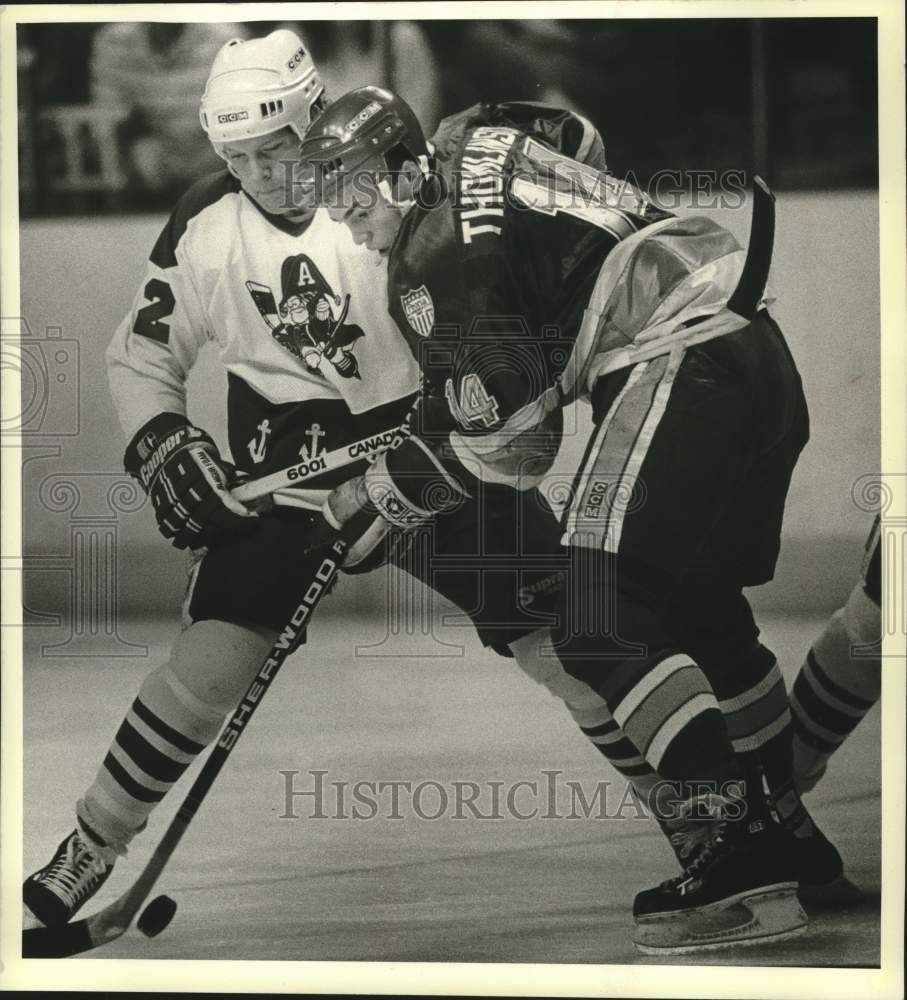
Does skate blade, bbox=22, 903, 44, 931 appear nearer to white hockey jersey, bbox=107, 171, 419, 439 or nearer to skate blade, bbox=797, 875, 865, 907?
white hockey jersey, bbox=107, 171, 419, 439

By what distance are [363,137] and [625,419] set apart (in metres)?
0.74

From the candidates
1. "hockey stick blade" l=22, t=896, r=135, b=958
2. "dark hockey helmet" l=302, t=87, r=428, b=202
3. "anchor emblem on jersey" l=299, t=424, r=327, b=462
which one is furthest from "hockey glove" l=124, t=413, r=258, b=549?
"hockey stick blade" l=22, t=896, r=135, b=958

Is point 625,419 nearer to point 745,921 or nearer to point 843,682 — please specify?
point 843,682

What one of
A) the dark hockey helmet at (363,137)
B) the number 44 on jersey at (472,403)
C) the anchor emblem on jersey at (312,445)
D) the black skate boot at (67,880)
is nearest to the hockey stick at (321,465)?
the anchor emblem on jersey at (312,445)

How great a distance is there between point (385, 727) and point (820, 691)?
2.80ft

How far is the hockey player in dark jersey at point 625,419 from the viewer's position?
252 cm

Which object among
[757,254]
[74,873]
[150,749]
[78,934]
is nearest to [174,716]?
[150,749]

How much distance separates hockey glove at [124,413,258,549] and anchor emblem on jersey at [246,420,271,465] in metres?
0.06

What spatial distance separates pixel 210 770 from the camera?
261cm

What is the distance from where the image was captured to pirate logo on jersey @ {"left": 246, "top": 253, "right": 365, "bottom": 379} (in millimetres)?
2564

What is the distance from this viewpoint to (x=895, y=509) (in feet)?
8.48

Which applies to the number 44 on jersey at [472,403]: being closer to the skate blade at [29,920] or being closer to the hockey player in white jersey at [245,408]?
the hockey player in white jersey at [245,408]

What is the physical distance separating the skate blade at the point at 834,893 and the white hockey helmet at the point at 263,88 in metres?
1.77

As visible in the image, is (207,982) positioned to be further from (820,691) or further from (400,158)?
(400,158)
